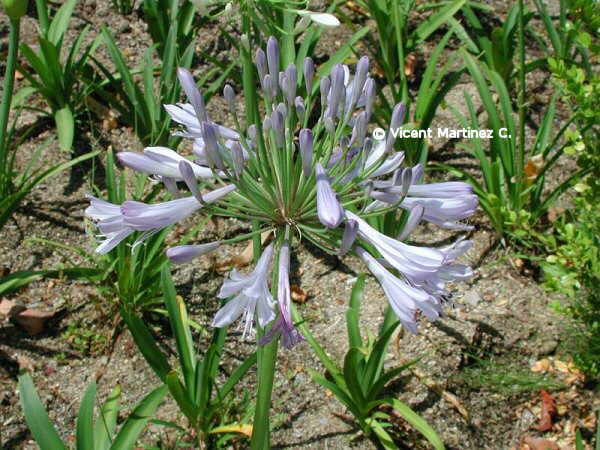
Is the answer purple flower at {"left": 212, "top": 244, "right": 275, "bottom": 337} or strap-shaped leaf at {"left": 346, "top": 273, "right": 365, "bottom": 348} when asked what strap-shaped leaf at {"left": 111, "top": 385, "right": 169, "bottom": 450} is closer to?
strap-shaped leaf at {"left": 346, "top": 273, "right": 365, "bottom": 348}

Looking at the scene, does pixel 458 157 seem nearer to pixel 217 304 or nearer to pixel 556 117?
pixel 556 117

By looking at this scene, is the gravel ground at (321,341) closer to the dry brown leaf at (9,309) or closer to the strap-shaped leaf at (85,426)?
the dry brown leaf at (9,309)

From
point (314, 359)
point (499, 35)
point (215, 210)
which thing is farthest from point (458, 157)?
point (215, 210)

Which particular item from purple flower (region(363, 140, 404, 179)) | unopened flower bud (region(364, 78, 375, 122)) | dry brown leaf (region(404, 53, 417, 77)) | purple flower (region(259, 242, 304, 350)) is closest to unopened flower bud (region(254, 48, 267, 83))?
unopened flower bud (region(364, 78, 375, 122))

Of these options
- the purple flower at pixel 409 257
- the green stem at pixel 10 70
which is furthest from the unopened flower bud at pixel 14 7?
the purple flower at pixel 409 257

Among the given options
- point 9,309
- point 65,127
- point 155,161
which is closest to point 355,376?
point 155,161

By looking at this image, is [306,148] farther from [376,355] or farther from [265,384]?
[376,355]
